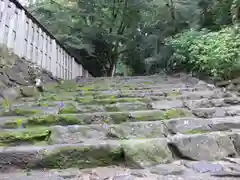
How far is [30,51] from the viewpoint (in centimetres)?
422

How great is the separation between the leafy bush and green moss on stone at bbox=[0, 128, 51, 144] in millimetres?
2772

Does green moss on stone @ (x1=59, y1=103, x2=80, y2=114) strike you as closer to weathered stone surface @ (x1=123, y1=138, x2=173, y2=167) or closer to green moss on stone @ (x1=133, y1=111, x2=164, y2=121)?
green moss on stone @ (x1=133, y1=111, x2=164, y2=121)

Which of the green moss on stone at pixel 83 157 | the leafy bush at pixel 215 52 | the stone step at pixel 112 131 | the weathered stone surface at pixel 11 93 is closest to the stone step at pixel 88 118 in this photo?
the stone step at pixel 112 131

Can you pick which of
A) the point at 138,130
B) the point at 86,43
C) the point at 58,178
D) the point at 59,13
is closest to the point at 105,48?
the point at 86,43

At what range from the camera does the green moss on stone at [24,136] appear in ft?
6.48

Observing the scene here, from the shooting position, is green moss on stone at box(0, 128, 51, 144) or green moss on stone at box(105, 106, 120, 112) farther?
green moss on stone at box(105, 106, 120, 112)

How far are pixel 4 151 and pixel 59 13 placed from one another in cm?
697

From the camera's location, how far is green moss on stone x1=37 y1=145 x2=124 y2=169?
1.71 m

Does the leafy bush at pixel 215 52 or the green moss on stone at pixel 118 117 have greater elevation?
the leafy bush at pixel 215 52

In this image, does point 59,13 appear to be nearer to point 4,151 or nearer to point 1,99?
point 1,99

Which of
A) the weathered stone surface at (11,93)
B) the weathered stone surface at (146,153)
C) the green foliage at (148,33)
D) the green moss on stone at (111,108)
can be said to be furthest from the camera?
the green foliage at (148,33)

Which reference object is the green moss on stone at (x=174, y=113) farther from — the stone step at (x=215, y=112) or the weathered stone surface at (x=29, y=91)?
the weathered stone surface at (x=29, y=91)

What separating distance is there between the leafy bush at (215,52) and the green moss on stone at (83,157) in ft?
8.64

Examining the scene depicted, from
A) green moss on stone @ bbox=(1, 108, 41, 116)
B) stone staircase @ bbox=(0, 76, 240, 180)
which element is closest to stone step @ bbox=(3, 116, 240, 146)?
stone staircase @ bbox=(0, 76, 240, 180)
